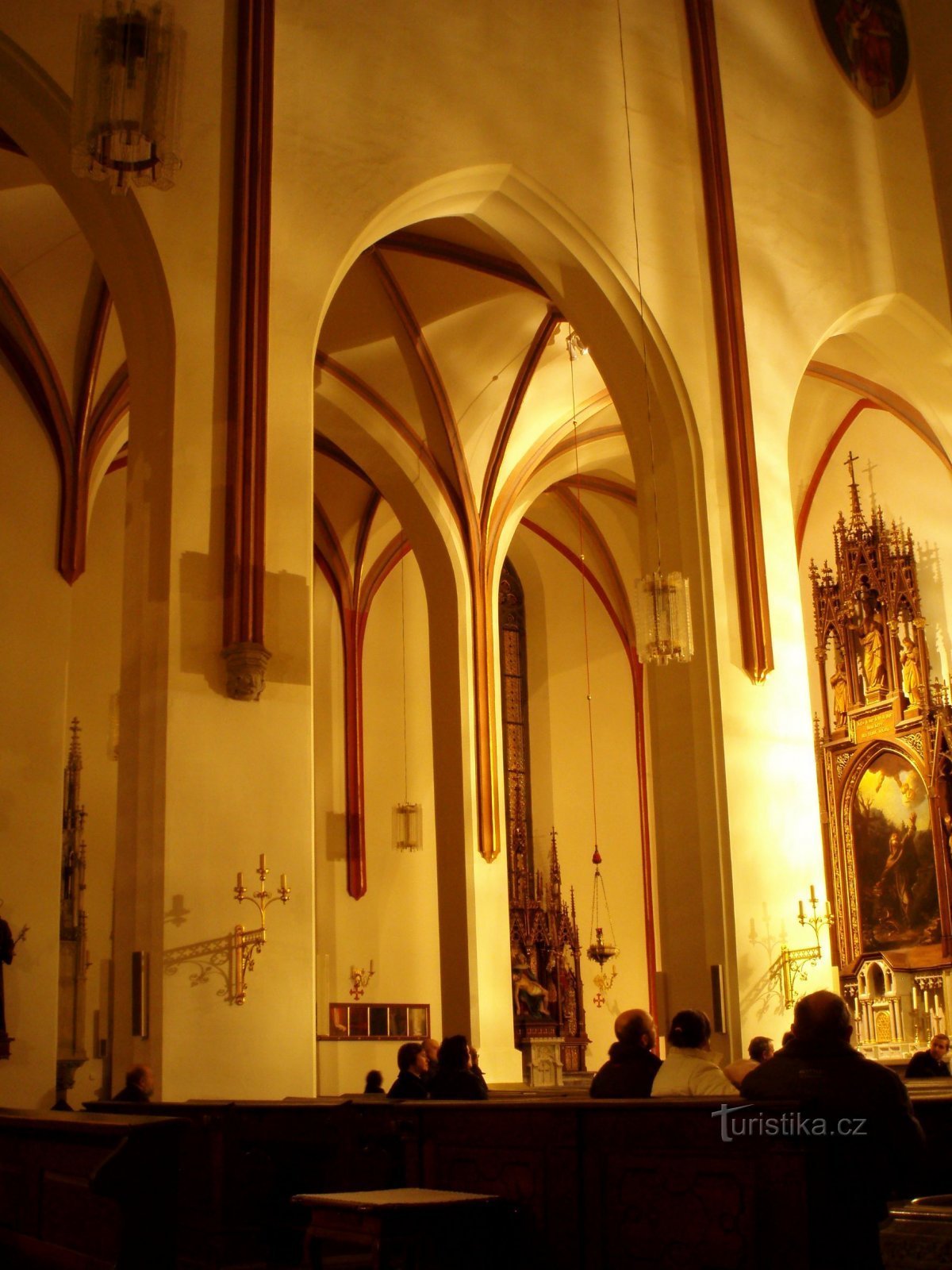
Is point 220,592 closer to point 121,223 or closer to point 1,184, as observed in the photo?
point 121,223

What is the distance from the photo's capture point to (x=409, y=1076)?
290 inches

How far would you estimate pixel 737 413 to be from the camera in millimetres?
11164

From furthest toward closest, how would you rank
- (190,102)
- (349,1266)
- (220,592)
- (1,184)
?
(1,184)
(190,102)
(220,592)
(349,1266)

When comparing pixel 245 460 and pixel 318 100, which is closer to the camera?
pixel 245 460

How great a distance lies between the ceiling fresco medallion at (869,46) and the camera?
1325 centimetres

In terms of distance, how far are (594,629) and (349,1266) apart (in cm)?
1526

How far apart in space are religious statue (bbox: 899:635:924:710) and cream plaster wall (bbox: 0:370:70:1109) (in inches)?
346

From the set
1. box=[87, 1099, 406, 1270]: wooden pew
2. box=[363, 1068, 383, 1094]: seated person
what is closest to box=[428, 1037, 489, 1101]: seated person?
box=[87, 1099, 406, 1270]: wooden pew

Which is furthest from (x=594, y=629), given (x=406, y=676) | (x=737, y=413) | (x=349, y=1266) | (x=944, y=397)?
(x=349, y=1266)

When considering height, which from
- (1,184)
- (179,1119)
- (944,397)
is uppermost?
(1,184)

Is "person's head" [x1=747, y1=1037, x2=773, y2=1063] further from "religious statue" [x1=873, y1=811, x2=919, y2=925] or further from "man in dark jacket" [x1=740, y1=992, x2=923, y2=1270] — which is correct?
"religious statue" [x1=873, y1=811, x2=919, y2=925]

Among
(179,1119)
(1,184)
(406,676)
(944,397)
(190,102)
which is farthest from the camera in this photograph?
(406,676)

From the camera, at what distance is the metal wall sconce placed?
17234mm

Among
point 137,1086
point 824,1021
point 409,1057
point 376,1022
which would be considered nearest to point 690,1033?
point 824,1021
